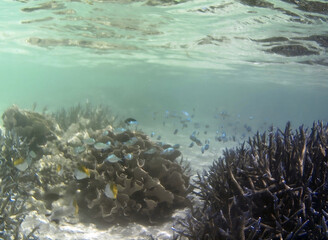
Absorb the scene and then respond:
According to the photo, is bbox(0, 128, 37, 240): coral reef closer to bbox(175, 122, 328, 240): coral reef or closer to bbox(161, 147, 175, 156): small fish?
bbox(175, 122, 328, 240): coral reef

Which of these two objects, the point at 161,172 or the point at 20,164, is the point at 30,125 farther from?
the point at 161,172

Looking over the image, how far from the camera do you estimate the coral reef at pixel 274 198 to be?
3.85 metres

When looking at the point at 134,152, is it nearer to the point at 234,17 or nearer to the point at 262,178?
the point at 262,178

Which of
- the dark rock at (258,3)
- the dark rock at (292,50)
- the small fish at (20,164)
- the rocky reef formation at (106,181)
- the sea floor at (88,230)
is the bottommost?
the sea floor at (88,230)

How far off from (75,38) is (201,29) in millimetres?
12299

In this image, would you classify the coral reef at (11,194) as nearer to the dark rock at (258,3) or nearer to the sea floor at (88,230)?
the sea floor at (88,230)

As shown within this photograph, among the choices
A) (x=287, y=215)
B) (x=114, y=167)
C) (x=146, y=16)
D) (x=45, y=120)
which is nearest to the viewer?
(x=287, y=215)

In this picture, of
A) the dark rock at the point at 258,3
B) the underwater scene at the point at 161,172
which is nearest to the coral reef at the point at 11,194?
the underwater scene at the point at 161,172

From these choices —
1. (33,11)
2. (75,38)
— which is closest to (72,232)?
(33,11)

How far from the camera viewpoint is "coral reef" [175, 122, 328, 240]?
12.6 ft

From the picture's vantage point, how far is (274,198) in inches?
158

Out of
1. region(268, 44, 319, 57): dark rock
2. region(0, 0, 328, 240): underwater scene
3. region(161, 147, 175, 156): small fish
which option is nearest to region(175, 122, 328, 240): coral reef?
region(0, 0, 328, 240): underwater scene

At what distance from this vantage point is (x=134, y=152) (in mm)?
7191

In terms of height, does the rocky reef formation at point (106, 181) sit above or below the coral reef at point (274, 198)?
below
